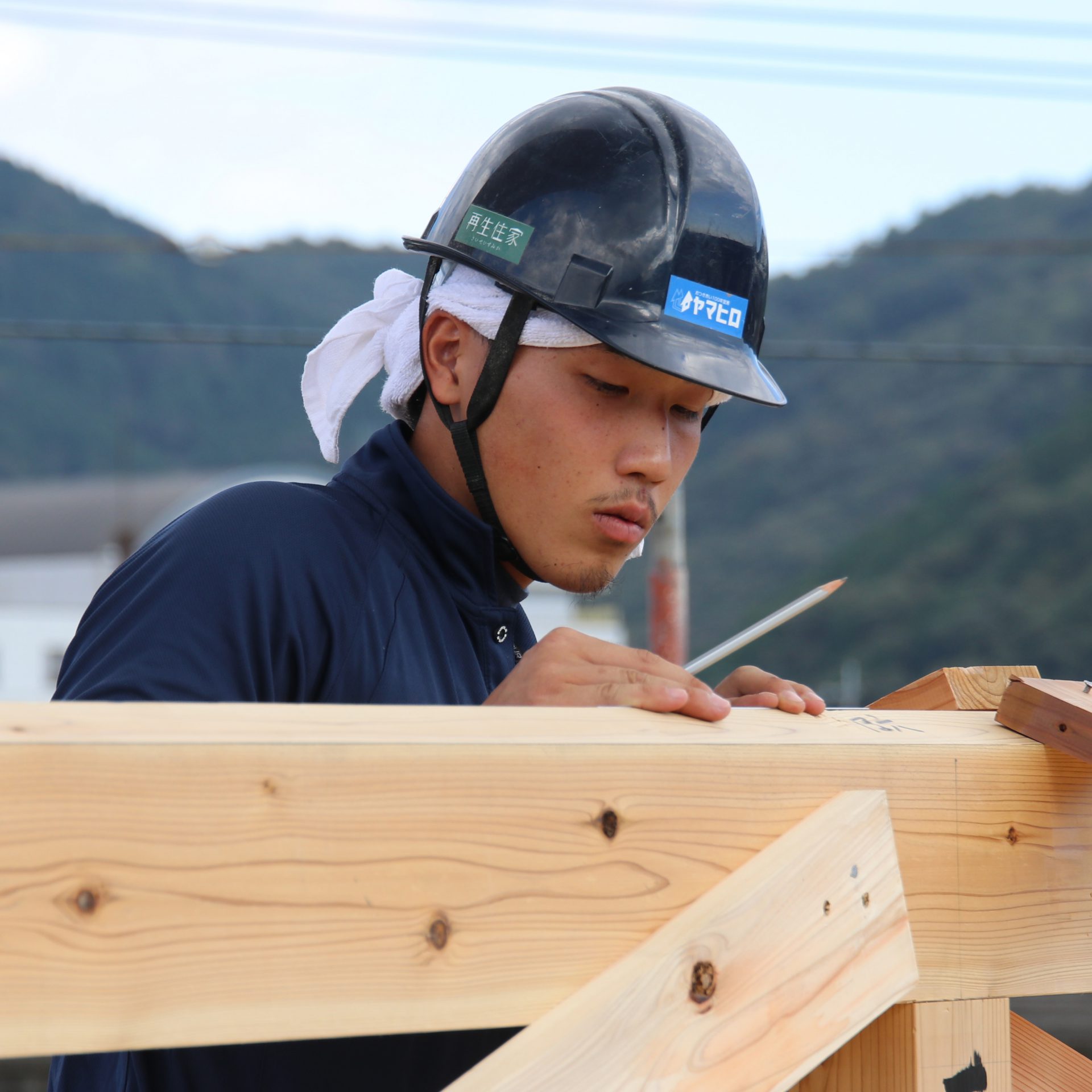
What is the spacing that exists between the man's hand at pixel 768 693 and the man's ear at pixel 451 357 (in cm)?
65

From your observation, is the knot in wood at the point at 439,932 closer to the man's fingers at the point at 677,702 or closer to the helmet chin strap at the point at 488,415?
the man's fingers at the point at 677,702

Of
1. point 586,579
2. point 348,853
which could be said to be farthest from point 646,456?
point 348,853

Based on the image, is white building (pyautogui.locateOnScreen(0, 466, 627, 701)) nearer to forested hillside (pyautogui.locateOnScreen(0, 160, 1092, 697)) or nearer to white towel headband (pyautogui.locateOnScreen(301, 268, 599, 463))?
forested hillside (pyautogui.locateOnScreen(0, 160, 1092, 697))

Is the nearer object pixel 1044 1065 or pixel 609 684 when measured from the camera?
pixel 609 684

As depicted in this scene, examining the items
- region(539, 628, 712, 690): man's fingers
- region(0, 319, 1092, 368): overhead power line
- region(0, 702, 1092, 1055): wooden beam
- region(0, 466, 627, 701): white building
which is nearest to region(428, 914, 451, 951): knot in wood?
region(0, 702, 1092, 1055): wooden beam

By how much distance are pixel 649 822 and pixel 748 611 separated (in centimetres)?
5043

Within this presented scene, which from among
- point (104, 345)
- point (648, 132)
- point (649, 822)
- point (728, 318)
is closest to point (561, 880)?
point (649, 822)

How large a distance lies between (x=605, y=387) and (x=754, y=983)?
40.0 inches

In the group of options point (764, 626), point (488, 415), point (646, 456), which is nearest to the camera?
point (764, 626)

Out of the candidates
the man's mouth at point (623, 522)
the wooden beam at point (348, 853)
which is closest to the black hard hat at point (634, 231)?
the man's mouth at point (623, 522)

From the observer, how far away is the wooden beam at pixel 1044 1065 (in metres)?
1.75

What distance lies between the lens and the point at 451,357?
7.37 feet

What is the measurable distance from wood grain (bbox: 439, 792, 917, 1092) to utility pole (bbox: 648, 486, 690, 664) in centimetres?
600

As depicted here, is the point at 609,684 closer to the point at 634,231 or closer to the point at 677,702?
the point at 677,702
